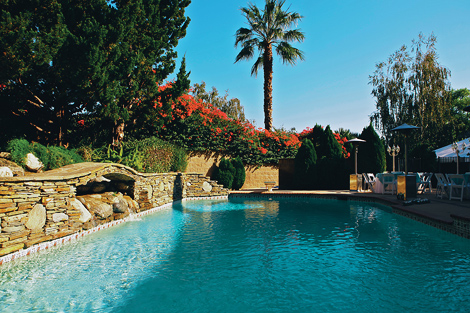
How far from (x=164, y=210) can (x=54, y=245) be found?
18.7 ft

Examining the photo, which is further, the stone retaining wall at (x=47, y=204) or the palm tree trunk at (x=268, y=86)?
the palm tree trunk at (x=268, y=86)

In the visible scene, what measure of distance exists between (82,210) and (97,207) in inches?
29.3

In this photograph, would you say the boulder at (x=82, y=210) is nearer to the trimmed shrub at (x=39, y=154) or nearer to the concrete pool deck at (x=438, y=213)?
the trimmed shrub at (x=39, y=154)

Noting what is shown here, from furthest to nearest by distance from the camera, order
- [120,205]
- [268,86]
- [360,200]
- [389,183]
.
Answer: [268,86] < [389,183] < [360,200] < [120,205]

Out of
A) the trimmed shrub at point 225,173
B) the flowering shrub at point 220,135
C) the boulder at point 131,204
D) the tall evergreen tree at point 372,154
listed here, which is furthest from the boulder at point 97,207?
the tall evergreen tree at point 372,154

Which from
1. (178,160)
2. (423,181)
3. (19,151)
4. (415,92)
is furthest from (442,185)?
(415,92)

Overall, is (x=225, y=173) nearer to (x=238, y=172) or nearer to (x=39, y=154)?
(x=238, y=172)

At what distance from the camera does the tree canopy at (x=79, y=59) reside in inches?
346

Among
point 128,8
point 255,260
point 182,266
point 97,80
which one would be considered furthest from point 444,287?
point 128,8

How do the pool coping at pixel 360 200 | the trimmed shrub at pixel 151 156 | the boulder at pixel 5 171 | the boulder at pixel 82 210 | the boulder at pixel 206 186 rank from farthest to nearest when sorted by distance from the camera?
the boulder at pixel 206 186, the trimmed shrub at pixel 151 156, the boulder at pixel 82 210, the boulder at pixel 5 171, the pool coping at pixel 360 200

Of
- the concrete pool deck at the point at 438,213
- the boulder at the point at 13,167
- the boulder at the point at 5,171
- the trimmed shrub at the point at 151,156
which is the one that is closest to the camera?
the boulder at the point at 5,171

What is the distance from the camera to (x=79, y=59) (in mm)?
9883

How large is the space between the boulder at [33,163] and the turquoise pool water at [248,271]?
2461mm

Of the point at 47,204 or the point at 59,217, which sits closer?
the point at 47,204
